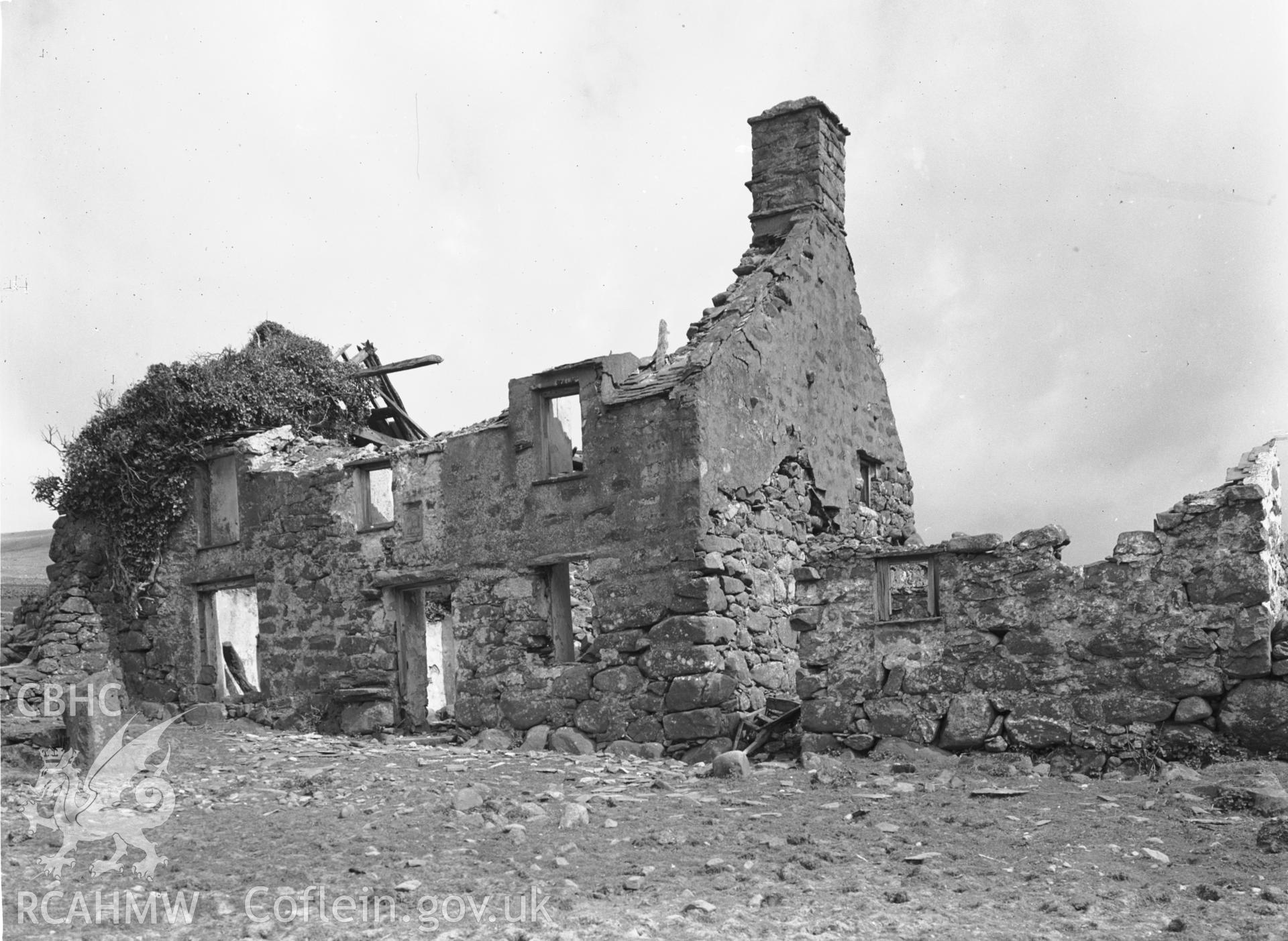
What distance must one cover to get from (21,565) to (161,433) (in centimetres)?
2333

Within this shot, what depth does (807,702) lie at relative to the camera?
12.2 meters

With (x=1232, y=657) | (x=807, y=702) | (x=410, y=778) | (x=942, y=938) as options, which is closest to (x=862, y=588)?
(x=807, y=702)

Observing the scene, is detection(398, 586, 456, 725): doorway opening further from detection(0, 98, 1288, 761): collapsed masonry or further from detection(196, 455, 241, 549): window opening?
detection(196, 455, 241, 549): window opening

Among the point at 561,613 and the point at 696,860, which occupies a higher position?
the point at 561,613

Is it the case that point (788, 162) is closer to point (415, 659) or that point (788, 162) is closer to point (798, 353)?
point (798, 353)

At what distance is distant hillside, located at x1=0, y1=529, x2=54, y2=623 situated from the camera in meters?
31.0

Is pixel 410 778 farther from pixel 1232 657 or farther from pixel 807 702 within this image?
pixel 1232 657

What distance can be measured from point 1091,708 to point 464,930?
19.9 ft

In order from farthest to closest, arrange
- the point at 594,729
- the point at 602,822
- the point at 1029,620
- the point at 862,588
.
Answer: the point at 594,729 < the point at 862,588 < the point at 1029,620 < the point at 602,822

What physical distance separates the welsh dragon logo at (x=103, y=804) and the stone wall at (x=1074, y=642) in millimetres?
5737

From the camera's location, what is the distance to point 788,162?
1691 cm

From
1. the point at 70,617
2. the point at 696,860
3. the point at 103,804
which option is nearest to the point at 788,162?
the point at 696,860

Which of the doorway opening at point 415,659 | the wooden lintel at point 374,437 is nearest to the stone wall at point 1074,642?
the doorway opening at point 415,659

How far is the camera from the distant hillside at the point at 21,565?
3102 centimetres
